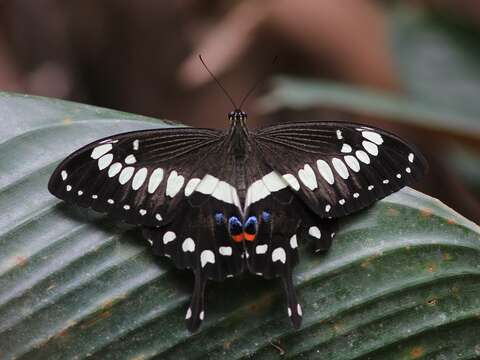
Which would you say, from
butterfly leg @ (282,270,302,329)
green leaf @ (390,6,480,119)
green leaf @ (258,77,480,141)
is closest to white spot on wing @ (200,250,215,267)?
butterfly leg @ (282,270,302,329)

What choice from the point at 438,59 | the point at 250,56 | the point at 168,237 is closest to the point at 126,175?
the point at 168,237

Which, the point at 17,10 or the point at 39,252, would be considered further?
the point at 17,10

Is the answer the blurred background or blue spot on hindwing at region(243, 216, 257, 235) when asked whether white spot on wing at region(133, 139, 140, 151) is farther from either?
the blurred background

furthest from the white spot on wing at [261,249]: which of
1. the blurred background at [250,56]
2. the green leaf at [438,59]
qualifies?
the green leaf at [438,59]

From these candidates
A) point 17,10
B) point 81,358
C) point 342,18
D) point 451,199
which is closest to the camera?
point 81,358

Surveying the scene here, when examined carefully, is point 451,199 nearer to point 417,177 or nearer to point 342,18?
point 342,18

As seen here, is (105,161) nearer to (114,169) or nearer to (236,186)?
(114,169)

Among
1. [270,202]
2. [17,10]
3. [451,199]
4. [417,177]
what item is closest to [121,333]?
[270,202]
